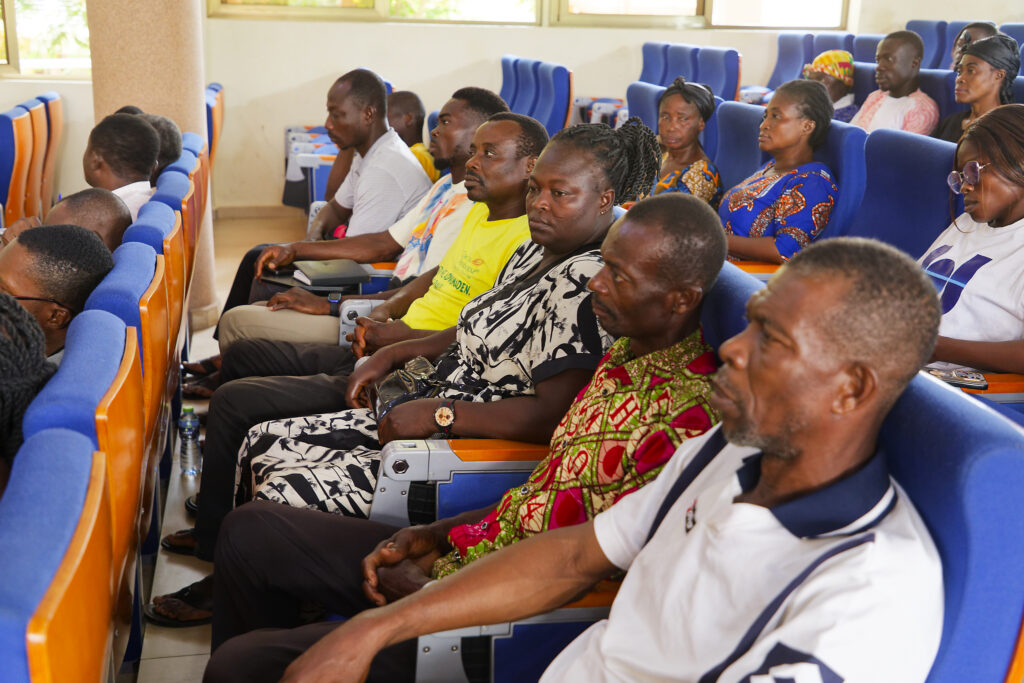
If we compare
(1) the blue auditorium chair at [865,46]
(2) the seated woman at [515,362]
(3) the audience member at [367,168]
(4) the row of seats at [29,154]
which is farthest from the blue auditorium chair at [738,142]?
(1) the blue auditorium chair at [865,46]

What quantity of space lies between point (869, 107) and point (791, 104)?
2509mm

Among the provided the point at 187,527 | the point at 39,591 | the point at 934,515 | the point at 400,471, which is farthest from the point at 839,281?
the point at 187,527

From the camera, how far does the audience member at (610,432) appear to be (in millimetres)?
1445

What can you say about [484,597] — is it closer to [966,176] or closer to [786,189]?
[966,176]

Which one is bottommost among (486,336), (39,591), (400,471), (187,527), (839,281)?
(187,527)

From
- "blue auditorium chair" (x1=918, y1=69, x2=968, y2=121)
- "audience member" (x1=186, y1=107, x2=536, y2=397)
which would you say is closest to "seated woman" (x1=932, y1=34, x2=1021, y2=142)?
"blue auditorium chair" (x1=918, y1=69, x2=968, y2=121)

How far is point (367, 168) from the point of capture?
12.0 feet

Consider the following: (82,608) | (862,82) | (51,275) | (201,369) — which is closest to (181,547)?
(51,275)

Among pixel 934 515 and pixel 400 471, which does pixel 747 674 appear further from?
pixel 400 471

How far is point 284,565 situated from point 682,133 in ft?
9.30

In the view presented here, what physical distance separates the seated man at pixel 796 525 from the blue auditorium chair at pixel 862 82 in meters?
5.29

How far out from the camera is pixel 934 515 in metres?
0.96

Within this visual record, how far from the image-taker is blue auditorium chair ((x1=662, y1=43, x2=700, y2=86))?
23.3ft

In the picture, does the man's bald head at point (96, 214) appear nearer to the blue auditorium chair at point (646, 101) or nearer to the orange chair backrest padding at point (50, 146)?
the blue auditorium chair at point (646, 101)
